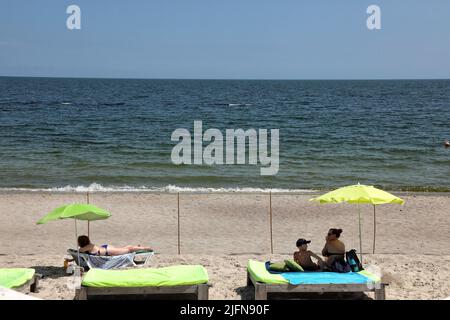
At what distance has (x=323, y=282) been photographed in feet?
33.2

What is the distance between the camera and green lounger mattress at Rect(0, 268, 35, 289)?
10180 millimetres

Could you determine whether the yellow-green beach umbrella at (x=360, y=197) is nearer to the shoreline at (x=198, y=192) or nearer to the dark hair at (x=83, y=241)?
the dark hair at (x=83, y=241)

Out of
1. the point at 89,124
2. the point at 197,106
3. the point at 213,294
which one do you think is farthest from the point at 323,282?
the point at 197,106

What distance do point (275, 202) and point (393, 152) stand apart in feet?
59.8

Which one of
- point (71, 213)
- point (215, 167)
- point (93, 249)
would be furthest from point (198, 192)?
point (71, 213)

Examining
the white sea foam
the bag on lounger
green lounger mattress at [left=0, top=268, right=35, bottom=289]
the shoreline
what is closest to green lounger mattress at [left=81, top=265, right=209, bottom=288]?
green lounger mattress at [left=0, top=268, right=35, bottom=289]

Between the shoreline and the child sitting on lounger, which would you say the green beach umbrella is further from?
the shoreline

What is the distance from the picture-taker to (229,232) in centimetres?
1711

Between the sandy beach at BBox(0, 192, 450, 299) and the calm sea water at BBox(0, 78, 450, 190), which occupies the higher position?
the calm sea water at BBox(0, 78, 450, 190)

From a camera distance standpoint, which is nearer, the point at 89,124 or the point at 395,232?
the point at 395,232

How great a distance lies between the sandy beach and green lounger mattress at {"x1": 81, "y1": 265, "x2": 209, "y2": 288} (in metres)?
0.85

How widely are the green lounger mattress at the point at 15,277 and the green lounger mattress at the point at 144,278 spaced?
1.09 m
